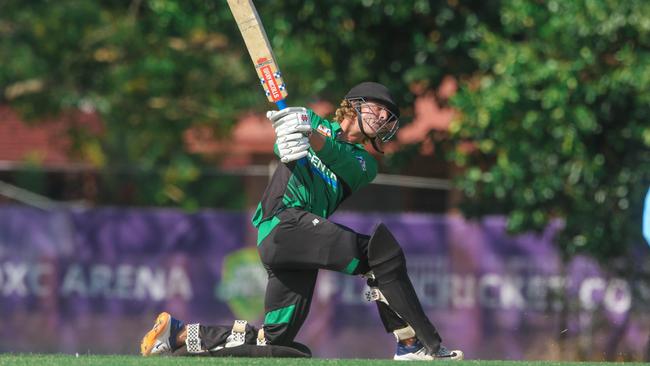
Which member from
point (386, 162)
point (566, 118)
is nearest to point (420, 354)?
point (566, 118)

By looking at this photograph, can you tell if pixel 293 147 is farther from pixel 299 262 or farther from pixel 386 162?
pixel 386 162

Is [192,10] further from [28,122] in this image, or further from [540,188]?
[28,122]

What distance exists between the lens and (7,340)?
15.8 m

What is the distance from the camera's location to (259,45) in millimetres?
7484

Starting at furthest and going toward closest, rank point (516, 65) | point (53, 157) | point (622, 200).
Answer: point (53, 157) < point (622, 200) < point (516, 65)

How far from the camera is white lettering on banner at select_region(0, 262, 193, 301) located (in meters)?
15.9

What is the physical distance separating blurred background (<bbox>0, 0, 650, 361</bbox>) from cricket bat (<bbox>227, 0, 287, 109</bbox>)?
4968 millimetres

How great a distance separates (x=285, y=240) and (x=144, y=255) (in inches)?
341

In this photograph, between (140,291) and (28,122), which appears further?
(28,122)

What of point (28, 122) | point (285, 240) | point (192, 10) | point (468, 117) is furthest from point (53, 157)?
point (285, 240)

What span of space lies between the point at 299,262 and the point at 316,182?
46 cm

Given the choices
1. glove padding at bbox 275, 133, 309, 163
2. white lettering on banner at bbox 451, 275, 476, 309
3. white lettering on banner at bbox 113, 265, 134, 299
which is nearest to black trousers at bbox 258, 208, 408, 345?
glove padding at bbox 275, 133, 309, 163

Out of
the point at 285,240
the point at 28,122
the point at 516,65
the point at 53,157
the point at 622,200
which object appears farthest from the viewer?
the point at 53,157

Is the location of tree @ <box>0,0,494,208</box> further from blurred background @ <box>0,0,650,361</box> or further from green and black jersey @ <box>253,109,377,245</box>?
green and black jersey @ <box>253,109,377,245</box>
